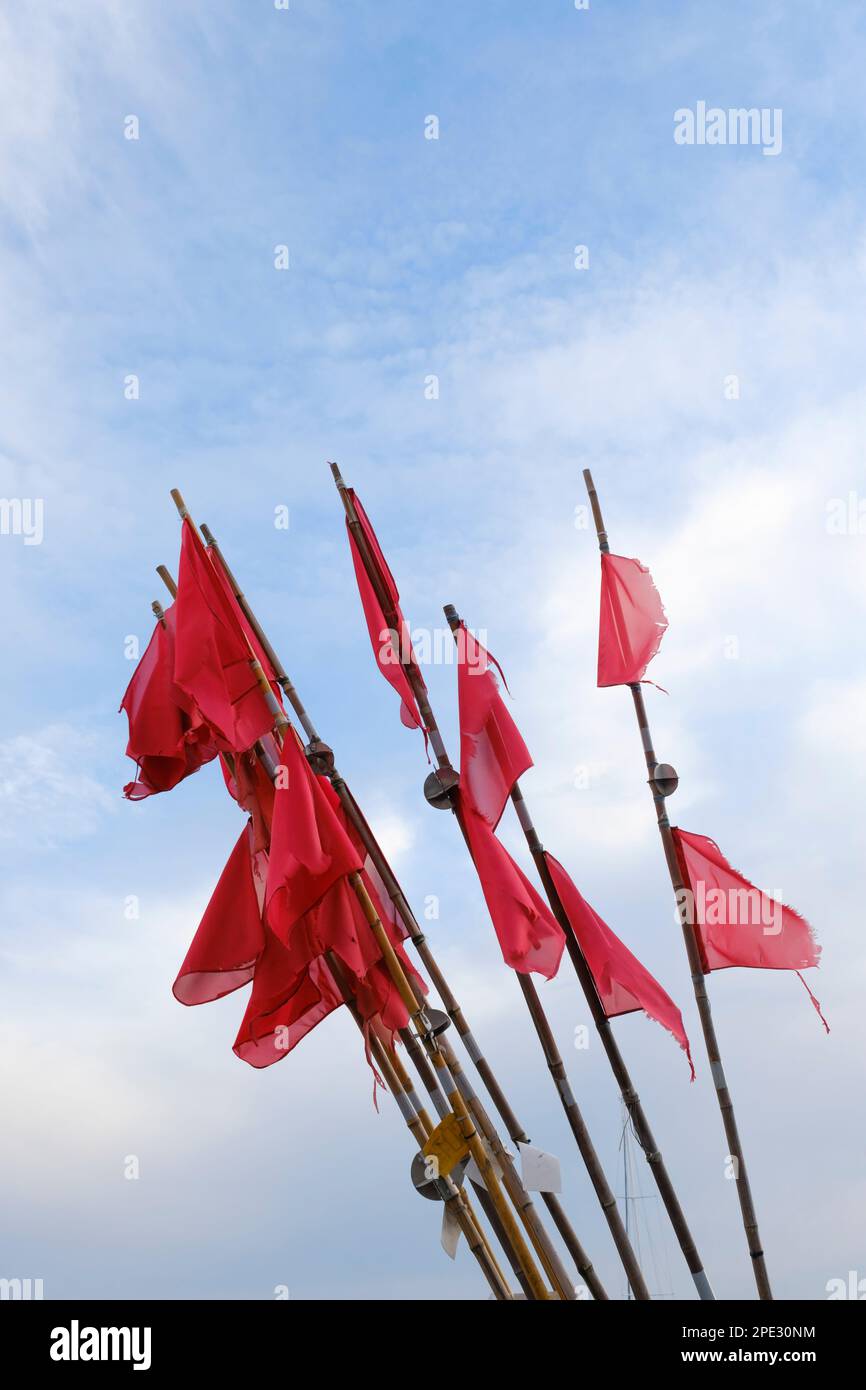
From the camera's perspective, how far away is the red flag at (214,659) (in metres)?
7.85

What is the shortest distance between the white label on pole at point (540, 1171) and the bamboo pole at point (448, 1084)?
7.7 inches

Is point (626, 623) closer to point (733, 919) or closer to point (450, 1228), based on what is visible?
point (733, 919)

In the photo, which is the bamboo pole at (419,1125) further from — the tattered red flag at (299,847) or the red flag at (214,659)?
the red flag at (214,659)

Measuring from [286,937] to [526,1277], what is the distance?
217 cm

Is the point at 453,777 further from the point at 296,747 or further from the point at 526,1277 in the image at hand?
the point at 526,1277

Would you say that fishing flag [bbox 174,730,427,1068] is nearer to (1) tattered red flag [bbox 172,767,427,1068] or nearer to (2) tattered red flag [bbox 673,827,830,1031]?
(1) tattered red flag [bbox 172,767,427,1068]

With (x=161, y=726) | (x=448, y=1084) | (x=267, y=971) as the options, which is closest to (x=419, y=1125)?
(x=448, y=1084)

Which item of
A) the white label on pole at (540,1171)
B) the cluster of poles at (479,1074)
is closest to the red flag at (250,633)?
the cluster of poles at (479,1074)

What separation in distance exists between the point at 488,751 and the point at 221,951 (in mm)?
1957

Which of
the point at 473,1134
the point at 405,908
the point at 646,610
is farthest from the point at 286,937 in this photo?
the point at 646,610

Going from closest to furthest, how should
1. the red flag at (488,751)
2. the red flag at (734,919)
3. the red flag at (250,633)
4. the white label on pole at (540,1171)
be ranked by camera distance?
the white label on pole at (540,1171), the red flag at (488,751), the red flag at (250,633), the red flag at (734,919)

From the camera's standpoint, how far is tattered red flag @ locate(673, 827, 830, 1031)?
331 inches
